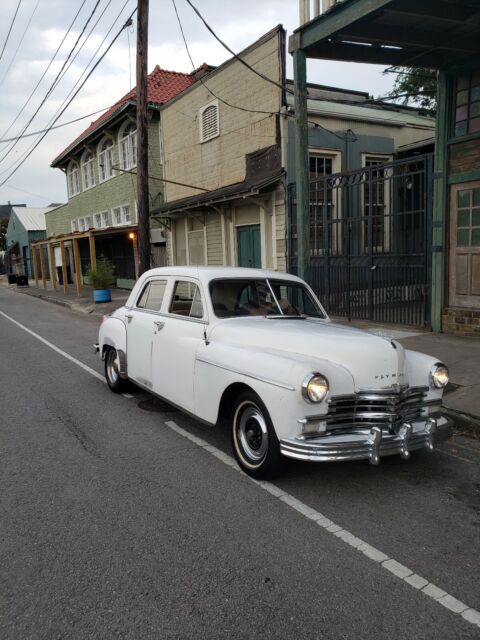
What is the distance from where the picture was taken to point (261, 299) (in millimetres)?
5309

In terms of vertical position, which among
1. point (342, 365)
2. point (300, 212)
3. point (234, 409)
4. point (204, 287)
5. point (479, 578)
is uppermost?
point (300, 212)

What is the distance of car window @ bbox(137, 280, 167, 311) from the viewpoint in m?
5.88

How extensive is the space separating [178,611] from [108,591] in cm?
43

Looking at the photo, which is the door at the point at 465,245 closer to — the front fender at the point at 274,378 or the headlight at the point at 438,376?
the headlight at the point at 438,376

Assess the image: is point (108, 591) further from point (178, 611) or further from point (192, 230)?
point (192, 230)

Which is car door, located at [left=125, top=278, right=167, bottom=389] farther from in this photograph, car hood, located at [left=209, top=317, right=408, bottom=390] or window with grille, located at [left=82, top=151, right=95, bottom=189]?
window with grille, located at [left=82, top=151, right=95, bottom=189]

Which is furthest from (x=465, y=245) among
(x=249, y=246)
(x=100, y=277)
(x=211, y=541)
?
(x=100, y=277)

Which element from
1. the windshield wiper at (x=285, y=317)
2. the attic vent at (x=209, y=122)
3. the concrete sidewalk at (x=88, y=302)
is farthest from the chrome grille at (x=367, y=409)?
the concrete sidewalk at (x=88, y=302)

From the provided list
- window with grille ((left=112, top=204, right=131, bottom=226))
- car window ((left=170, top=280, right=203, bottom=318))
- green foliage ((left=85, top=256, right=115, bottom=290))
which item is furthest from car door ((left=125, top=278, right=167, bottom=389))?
window with grille ((left=112, top=204, right=131, bottom=226))

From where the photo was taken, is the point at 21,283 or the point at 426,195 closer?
the point at 426,195

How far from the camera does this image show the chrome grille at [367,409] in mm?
3760

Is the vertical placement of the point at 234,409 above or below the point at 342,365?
below

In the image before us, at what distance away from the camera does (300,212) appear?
28.6 feet

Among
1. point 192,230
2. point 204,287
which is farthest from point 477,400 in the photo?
point 192,230
